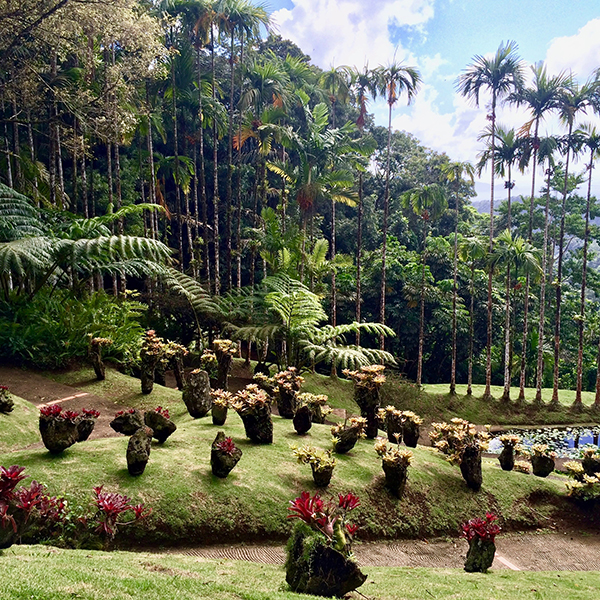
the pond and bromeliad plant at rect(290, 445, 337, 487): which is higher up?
bromeliad plant at rect(290, 445, 337, 487)

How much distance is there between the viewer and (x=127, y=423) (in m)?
6.02

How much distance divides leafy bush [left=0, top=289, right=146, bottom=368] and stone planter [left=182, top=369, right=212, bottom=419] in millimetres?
3063

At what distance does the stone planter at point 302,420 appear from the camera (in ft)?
23.1

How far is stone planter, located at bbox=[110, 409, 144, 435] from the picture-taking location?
19.7ft

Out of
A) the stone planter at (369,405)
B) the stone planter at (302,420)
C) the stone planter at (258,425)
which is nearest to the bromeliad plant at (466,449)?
the stone planter at (369,405)

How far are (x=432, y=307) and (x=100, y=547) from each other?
59.4 feet

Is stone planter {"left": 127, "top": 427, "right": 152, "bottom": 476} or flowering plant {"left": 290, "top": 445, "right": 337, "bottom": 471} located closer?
stone planter {"left": 127, "top": 427, "right": 152, "bottom": 476}

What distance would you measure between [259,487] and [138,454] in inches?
56.8

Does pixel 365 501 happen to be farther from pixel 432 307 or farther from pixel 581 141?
pixel 581 141

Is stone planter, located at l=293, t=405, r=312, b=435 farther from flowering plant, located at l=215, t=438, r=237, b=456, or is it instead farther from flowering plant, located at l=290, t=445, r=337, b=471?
flowering plant, located at l=215, t=438, r=237, b=456

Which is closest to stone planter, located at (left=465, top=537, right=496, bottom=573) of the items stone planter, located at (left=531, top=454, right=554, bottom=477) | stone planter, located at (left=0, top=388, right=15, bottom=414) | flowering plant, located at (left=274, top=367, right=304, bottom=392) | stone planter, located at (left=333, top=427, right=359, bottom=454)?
stone planter, located at (left=333, top=427, right=359, bottom=454)

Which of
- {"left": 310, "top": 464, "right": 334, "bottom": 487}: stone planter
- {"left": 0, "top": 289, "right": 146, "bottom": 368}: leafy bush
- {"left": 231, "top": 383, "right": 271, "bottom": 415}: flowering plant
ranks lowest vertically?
{"left": 310, "top": 464, "right": 334, "bottom": 487}: stone planter

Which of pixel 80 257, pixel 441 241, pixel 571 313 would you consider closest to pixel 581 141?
pixel 441 241

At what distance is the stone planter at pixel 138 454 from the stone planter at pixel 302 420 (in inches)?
99.1
